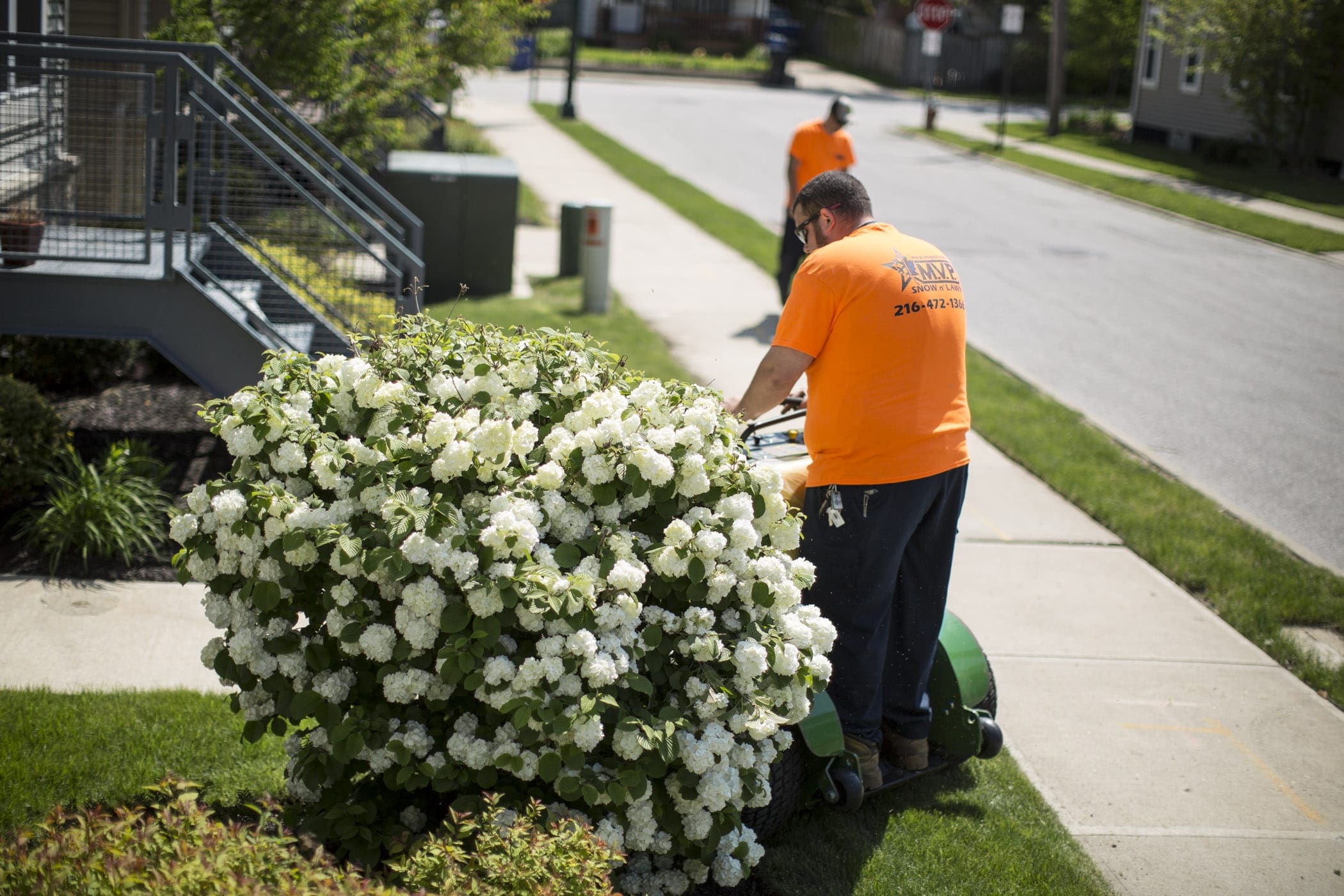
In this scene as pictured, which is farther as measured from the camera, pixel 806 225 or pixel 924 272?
pixel 806 225

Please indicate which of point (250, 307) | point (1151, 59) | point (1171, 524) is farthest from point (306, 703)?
point (1151, 59)

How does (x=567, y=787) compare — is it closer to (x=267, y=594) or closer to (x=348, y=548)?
(x=348, y=548)

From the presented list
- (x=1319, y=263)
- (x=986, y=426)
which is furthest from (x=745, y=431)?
(x=1319, y=263)

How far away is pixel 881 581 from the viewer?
375 centimetres

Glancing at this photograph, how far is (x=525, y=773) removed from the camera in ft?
9.49

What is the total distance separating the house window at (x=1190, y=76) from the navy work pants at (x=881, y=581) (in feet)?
90.8

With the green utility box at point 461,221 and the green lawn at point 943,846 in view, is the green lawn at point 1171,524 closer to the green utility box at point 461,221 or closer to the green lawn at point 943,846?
the green lawn at point 943,846

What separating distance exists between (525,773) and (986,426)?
634 cm

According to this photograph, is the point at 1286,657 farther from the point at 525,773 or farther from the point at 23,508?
the point at 23,508

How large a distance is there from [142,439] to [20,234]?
1.45 m

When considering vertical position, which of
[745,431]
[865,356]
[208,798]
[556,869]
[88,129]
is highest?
[88,129]

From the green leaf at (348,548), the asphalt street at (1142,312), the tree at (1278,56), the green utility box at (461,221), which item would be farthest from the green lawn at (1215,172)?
the green leaf at (348,548)

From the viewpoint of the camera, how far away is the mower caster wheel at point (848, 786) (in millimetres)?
3754

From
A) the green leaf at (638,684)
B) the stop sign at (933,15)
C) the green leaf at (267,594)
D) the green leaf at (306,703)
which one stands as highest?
the stop sign at (933,15)
